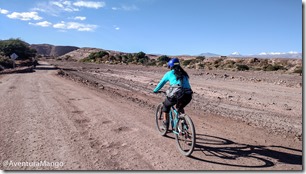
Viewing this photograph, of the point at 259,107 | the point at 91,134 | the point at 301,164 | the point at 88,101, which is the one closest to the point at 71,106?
the point at 88,101

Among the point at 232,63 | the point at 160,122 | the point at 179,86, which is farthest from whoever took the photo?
the point at 232,63

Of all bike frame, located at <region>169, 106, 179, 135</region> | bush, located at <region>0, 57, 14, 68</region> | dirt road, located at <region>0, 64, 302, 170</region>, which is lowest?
bush, located at <region>0, 57, 14, 68</region>

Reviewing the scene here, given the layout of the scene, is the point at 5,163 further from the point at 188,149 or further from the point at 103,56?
the point at 103,56

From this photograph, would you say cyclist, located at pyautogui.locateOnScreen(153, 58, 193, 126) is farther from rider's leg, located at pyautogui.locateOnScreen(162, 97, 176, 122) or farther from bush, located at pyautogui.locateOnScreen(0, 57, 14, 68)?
bush, located at pyautogui.locateOnScreen(0, 57, 14, 68)

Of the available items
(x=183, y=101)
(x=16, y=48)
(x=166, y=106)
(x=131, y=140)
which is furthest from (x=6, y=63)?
(x=183, y=101)

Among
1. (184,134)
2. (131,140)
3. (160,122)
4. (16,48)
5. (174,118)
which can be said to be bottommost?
(131,140)

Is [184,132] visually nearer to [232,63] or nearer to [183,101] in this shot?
[183,101]

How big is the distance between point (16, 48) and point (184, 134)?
6480cm

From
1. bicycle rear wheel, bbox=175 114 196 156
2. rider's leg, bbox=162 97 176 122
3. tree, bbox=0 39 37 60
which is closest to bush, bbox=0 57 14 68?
tree, bbox=0 39 37 60

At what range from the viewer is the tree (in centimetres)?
6331

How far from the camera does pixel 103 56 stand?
107 m

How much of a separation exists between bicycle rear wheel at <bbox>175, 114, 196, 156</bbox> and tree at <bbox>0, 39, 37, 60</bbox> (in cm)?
6191

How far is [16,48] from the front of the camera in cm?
6562

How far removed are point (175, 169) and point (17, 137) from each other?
4000 millimetres
